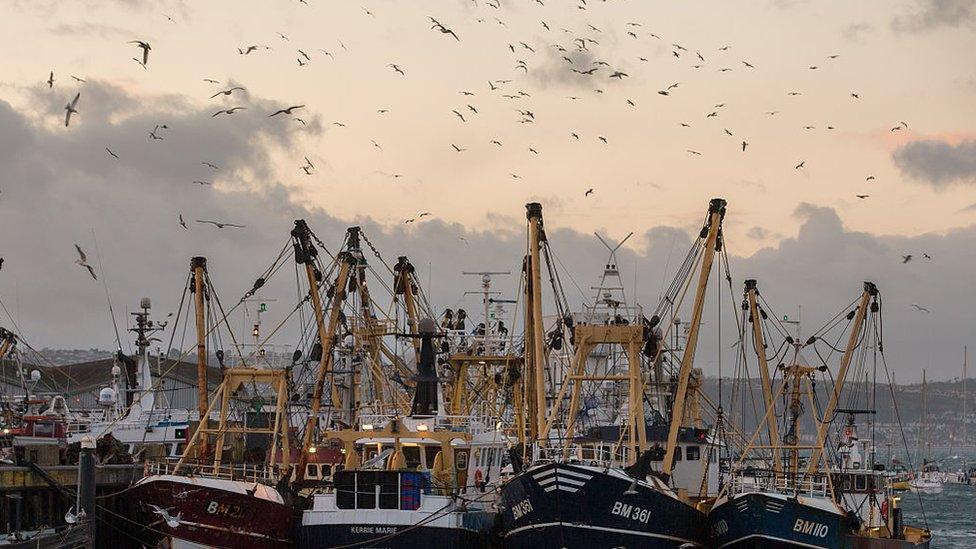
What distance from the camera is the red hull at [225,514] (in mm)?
51250

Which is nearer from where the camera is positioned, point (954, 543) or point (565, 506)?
point (565, 506)

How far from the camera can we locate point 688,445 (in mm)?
A: 59844

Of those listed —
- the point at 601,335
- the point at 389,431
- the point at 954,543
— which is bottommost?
the point at 954,543

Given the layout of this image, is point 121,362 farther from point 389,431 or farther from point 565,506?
point 565,506

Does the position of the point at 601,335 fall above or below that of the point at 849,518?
above

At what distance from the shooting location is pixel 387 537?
160 feet

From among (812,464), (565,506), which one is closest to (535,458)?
(565,506)

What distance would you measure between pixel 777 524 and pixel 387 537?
493 inches

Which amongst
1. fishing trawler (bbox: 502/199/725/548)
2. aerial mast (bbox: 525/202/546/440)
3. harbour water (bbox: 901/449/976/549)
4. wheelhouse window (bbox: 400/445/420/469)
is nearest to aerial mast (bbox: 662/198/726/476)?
fishing trawler (bbox: 502/199/725/548)

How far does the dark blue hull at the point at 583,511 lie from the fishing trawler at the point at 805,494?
11.9 ft

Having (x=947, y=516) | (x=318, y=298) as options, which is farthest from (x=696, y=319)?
(x=947, y=516)

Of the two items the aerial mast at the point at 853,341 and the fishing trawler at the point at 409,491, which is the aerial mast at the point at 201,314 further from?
the aerial mast at the point at 853,341

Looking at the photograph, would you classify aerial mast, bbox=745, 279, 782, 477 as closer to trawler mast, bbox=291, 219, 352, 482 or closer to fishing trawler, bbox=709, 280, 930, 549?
fishing trawler, bbox=709, 280, 930, 549

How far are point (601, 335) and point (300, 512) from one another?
12195mm
